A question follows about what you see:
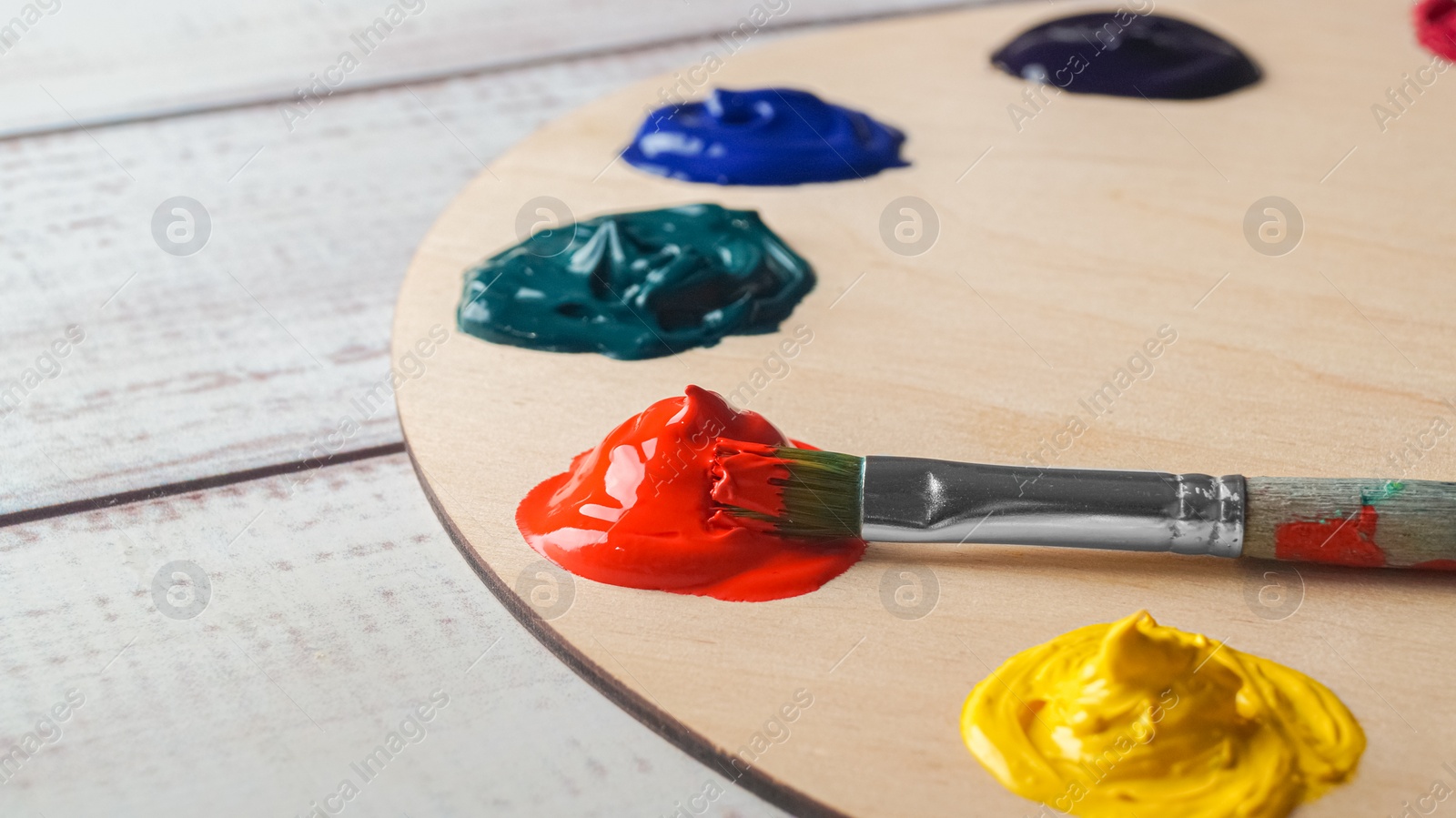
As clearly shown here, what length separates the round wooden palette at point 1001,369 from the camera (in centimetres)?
74

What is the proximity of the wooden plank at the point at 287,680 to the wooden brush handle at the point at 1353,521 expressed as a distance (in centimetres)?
34

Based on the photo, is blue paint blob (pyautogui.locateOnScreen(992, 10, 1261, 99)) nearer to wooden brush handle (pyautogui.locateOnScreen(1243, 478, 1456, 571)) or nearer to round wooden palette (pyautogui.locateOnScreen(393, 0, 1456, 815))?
round wooden palette (pyautogui.locateOnScreen(393, 0, 1456, 815))

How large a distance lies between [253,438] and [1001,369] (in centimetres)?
56

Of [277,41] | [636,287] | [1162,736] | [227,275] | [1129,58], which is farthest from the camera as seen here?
[277,41]

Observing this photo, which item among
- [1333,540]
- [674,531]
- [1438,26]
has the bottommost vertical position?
[674,531]

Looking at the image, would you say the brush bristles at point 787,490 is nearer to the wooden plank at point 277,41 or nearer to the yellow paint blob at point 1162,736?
the yellow paint blob at point 1162,736

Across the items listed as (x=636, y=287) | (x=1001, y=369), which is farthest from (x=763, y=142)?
(x=1001, y=369)

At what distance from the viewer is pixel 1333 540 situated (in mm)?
778

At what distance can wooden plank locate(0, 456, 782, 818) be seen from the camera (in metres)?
0.71

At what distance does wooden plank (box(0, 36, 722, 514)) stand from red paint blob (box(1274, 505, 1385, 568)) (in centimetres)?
63

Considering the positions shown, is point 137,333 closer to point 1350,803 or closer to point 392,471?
point 392,471

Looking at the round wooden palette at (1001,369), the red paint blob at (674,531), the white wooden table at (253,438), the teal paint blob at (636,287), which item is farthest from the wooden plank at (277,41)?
the red paint blob at (674,531)

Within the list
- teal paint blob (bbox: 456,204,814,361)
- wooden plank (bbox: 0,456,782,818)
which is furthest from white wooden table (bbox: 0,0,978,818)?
teal paint blob (bbox: 456,204,814,361)

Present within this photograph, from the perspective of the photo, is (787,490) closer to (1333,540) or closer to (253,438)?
(1333,540)
